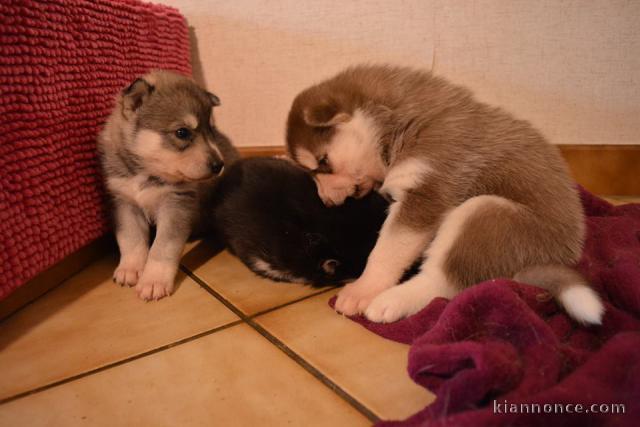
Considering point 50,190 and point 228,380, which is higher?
point 50,190

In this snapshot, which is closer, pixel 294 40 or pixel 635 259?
pixel 635 259

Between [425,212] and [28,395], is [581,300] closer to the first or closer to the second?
[425,212]

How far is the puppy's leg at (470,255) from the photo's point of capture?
1.34 m

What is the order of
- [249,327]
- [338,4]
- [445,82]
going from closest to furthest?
1. [249,327]
2. [445,82]
3. [338,4]

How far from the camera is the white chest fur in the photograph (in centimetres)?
183

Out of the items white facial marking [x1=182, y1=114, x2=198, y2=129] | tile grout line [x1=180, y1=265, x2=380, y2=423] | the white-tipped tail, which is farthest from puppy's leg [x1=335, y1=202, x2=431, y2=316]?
white facial marking [x1=182, y1=114, x2=198, y2=129]

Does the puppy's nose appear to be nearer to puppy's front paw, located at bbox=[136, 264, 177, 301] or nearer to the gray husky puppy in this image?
the gray husky puppy

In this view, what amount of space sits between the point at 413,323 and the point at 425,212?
38 centimetres

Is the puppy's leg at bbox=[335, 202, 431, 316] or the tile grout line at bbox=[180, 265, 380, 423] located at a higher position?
the puppy's leg at bbox=[335, 202, 431, 316]

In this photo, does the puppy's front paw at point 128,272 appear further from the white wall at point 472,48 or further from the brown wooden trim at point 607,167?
the brown wooden trim at point 607,167

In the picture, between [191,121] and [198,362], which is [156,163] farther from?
[198,362]

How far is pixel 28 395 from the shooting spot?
3.71ft

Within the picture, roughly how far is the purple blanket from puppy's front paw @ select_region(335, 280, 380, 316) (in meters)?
0.06

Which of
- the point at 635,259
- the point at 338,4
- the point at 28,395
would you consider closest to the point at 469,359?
the point at 635,259
